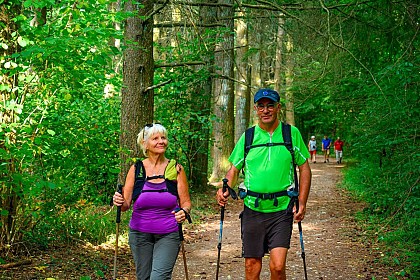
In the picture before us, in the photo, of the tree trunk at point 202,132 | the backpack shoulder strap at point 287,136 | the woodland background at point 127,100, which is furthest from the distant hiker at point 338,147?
the backpack shoulder strap at point 287,136

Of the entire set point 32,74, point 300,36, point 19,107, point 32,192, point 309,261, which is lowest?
point 309,261

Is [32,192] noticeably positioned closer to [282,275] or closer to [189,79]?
[282,275]

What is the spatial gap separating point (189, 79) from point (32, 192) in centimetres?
765

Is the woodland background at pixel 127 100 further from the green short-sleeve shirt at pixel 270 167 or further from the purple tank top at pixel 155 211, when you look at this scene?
the green short-sleeve shirt at pixel 270 167

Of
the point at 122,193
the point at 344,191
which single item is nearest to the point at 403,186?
the point at 122,193

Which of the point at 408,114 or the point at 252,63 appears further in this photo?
the point at 252,63

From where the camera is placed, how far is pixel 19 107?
6348 millimetres

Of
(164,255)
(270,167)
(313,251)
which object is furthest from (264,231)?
(313,251)

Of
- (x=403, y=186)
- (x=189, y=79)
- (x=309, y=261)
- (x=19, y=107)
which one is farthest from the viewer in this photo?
(x=189, y=79)

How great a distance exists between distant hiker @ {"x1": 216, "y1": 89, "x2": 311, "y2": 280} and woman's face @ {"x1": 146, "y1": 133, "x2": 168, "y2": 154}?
0.70 m

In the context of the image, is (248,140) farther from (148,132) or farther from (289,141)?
(148,132)

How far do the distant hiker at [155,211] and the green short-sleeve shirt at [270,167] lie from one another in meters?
0.64

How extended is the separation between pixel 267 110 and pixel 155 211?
140 centimetres

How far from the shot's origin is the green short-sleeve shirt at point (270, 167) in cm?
516
